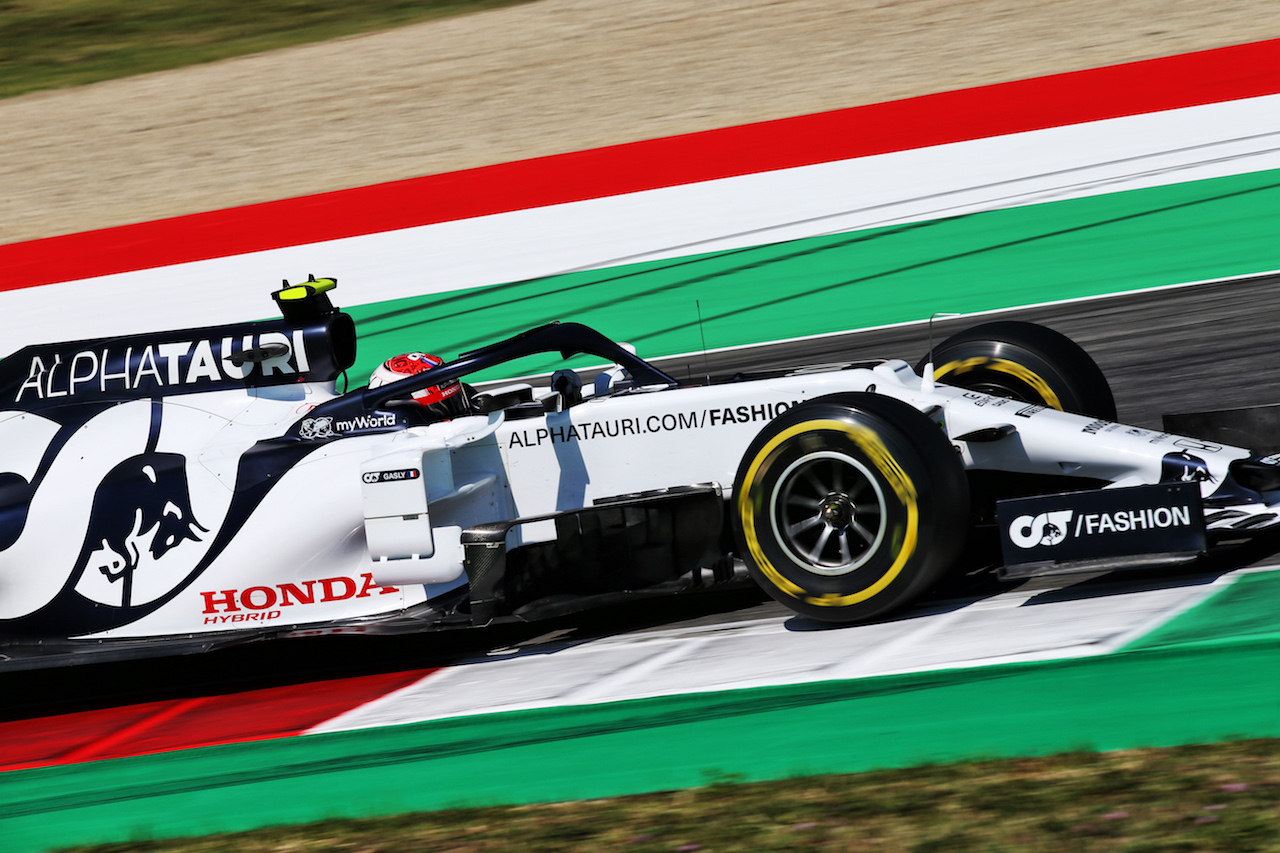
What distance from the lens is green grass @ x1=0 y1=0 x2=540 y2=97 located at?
22.2m

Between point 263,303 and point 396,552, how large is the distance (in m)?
6.85

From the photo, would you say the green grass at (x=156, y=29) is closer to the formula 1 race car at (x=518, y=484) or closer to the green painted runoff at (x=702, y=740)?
the formula 1 race car at (x=518, y=484)

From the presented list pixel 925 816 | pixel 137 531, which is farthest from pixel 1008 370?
pixel 137 531

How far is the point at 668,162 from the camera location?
13.4m

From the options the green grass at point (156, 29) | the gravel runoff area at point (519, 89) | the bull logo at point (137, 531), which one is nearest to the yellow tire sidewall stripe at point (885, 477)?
the bull logo at point (137, 531)

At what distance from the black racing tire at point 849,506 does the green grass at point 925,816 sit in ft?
3.80

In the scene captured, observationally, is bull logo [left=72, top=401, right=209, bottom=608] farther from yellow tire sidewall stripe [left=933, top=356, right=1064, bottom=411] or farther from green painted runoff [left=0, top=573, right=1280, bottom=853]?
yellow tire sidewall stripe [left=933, top=356, right=1064, bottom=411]

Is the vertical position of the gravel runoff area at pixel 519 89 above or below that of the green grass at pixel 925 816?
above

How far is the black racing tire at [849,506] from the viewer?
5102 mm

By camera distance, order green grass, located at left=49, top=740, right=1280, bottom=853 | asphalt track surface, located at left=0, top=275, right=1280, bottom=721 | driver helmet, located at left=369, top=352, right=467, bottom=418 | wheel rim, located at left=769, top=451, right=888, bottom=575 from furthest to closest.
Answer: driver helmet, located at left=369, top=352, right=467, bottom=418 < asphalt track surface, located at left=0, top=275, right=1280, bottom=721 < wheel rim, located at left=769, top=451, right=888, bottom=575 < green grass, located at left=49, top=740, right=1280, bottom=853

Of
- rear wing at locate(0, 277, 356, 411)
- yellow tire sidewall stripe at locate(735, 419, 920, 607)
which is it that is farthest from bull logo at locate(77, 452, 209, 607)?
yellow tire sidewall stripe at locate(735, 419, 920, 607)

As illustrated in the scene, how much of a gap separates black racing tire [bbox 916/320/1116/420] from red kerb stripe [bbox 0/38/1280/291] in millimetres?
6370

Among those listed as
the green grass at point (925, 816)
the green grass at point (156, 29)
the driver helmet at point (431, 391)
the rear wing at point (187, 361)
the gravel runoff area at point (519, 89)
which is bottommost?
the green grass at point (925, 816)

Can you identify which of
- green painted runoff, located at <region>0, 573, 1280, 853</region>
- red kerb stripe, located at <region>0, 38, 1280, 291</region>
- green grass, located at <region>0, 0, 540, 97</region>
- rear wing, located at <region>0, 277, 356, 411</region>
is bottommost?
green painted runoff, located at <region>0, 573, 1280, 853</region>
